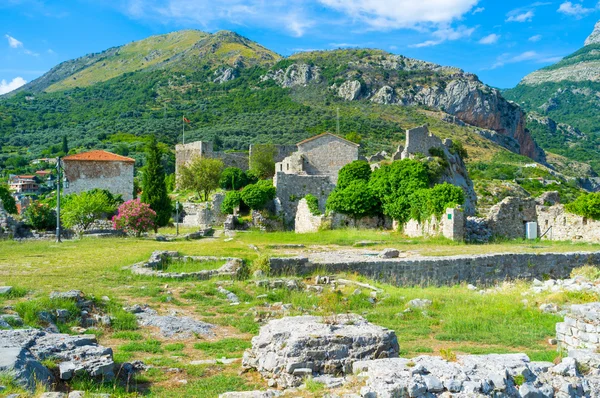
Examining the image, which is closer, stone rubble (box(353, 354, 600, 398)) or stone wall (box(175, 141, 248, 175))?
stone rubble (box(353, 354, 600, 398))

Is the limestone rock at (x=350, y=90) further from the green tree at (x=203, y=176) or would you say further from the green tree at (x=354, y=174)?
the green tree at (x=354, y=174)

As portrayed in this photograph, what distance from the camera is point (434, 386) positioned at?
4.74m

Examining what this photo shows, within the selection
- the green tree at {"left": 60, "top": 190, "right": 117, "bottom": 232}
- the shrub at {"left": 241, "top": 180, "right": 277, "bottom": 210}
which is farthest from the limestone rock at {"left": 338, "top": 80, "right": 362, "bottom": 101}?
the green tree at {"left": 60, "top": 190, "right": 117, "bottom": 232}

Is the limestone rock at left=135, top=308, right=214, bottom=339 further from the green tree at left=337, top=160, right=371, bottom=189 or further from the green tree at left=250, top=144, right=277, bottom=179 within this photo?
the green tree at left=250, top=144, right=277, bottom=179

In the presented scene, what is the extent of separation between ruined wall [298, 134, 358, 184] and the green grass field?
2123cm

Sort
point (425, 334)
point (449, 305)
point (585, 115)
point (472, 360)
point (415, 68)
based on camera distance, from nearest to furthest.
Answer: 1. point (472, 360)
2. point (425, 334)
3. point (449, 305)
4. point (415, 68)
5. point (585, 115)

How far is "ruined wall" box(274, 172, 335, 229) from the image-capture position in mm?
32688

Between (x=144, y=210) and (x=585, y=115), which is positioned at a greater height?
(x=585, y=115)

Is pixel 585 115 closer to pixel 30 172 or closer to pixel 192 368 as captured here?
pixel 30 172

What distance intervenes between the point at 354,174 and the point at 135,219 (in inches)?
508

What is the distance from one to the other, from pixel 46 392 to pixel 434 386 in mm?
3824

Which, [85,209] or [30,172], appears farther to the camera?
[30,172]

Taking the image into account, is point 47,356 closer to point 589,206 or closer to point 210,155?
point 589,206

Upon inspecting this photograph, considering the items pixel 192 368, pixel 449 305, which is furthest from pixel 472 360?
pixel 449 305
